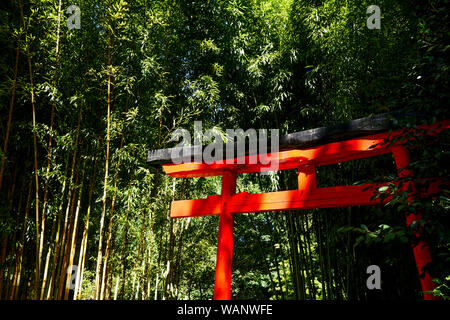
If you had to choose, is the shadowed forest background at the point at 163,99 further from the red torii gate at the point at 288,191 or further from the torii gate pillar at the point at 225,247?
the torii gate pillar at the point at 225,247

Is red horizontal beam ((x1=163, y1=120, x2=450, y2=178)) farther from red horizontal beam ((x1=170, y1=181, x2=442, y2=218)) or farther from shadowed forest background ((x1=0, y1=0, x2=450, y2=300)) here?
shadowed forest background ((x1=0, y1=0, x2=450, y2=300))

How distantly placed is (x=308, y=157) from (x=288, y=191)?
34 cm

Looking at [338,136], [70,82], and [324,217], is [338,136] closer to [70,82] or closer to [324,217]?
[324,217]

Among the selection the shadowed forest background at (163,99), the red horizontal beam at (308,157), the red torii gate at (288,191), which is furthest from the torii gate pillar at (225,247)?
the shadowed forest background at (163,99)

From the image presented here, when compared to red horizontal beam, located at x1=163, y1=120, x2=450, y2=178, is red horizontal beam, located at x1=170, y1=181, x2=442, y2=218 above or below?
below

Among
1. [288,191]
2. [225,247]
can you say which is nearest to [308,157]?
[288,191]

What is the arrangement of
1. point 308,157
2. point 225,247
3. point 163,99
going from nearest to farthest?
point 308,157 < point 225,247 < point 163,99

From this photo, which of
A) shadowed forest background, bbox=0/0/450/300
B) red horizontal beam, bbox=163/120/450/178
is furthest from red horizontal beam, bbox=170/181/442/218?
shadowed forest background, bbox=0/0/450/300

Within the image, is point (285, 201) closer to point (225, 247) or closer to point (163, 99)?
point (225, 247)

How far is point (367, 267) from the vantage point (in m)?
3.03

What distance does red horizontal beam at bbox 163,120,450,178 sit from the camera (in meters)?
2.26

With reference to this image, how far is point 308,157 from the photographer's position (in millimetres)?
2486

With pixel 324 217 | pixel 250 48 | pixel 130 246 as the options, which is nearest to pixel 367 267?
pixel 324 217

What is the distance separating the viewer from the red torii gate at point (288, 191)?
2234mm
